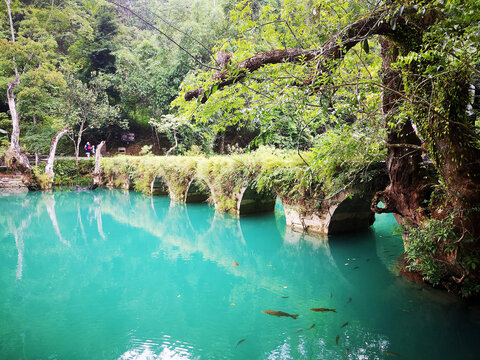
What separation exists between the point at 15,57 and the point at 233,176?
1338cm

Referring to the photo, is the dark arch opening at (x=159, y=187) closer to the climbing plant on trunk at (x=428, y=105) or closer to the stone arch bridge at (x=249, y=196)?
the stone arch bridge at (x=249, y=196)

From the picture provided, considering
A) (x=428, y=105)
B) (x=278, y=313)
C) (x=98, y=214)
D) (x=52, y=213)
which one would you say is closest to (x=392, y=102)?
(x=428, y=105)

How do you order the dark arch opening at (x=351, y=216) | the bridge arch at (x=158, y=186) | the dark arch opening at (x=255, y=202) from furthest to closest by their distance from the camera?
1. the bridge arch at (x=158, y=186)
2. the dark arch opening at (x=255, y=202)
3. the dark arch opening at (x=351, y=216)

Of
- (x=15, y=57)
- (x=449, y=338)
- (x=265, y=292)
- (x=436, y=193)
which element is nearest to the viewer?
(x=449, y=338)

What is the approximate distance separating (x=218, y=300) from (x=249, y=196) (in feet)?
16.5

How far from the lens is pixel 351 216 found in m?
6.51

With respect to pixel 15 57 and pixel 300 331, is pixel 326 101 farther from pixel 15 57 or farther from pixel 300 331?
pixel 15 57

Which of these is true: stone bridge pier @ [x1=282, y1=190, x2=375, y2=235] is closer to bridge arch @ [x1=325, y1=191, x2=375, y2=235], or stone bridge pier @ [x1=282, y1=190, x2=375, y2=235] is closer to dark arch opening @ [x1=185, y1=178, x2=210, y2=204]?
bridge arch @ [x1=325, y1=191, x2=375, y2=235]

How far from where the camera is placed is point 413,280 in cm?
429

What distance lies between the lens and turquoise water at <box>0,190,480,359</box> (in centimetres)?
292

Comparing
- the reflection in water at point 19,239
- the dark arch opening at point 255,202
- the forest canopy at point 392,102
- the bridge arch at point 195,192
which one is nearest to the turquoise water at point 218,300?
the reflection in water at point 19,239

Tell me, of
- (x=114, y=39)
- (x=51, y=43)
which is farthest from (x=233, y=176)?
(x=114, y=39)

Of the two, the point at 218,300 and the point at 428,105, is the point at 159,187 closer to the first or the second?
the point at 218,300

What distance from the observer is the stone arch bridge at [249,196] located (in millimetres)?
5883
